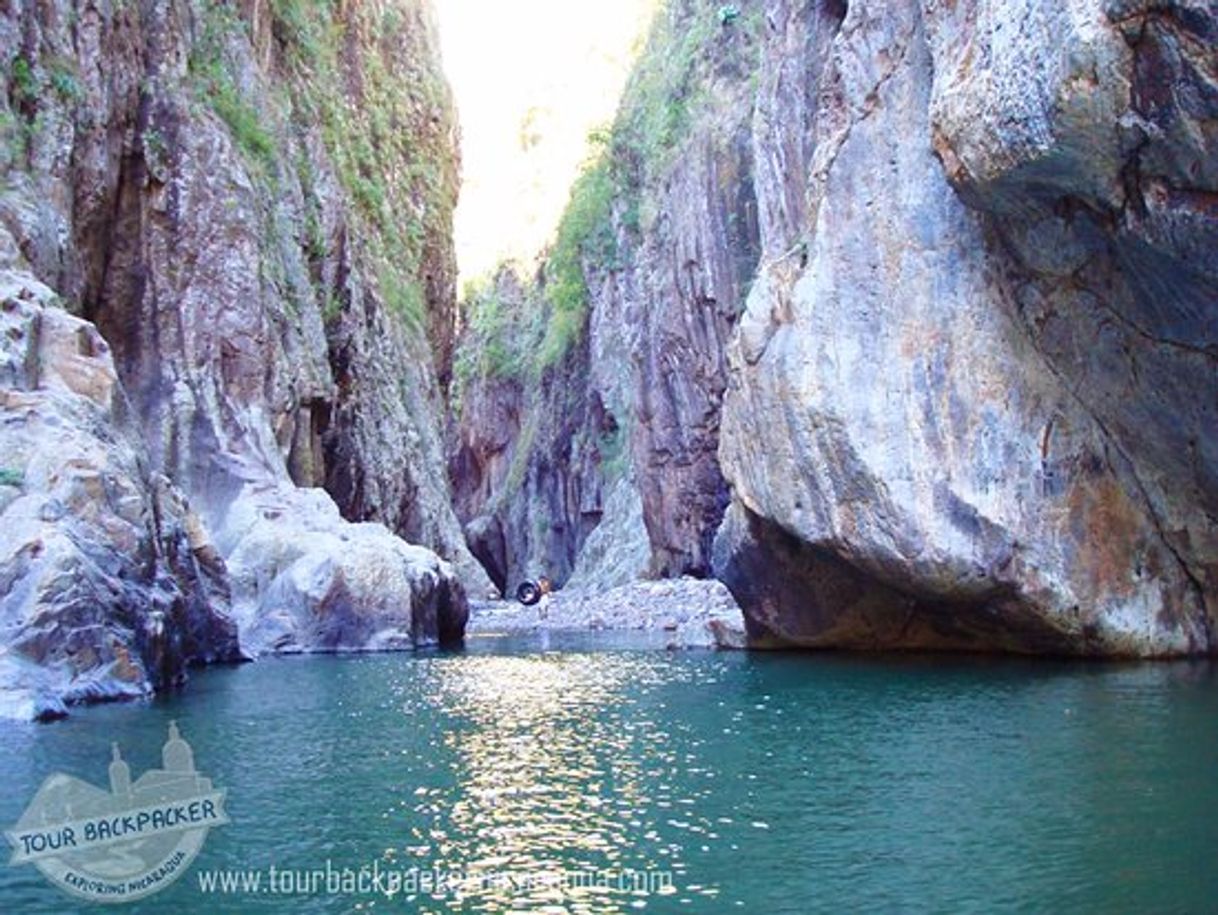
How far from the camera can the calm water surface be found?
277 inches

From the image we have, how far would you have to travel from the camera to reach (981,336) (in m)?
17.9

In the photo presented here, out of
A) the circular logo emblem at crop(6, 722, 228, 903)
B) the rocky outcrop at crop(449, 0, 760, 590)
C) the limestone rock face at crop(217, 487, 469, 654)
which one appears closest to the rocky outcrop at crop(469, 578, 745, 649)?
the rocky outcrop at crop(449, 0, 760, 590)

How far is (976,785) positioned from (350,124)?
3912 centimetres

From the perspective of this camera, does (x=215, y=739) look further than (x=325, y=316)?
No

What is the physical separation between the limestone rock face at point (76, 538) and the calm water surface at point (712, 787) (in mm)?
795

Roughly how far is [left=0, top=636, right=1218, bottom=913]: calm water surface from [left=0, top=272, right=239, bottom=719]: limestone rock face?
795 millimetres

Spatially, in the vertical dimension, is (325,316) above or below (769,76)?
below

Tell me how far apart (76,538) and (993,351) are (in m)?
12.1

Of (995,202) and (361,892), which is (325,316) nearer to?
(995,202)

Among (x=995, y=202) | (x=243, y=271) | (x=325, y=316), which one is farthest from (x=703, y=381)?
(x=995, y=202)

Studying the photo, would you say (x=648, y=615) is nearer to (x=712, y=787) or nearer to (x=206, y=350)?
(x=206, y=350)

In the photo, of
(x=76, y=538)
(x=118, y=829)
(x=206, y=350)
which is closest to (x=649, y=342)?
(x=206, y=350)

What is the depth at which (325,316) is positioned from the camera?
37.0m

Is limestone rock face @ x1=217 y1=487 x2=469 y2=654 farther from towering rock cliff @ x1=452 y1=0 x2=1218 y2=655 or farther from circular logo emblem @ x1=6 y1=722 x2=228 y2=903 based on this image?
circular logo emblem @ x1=6 y1=722 x2=228 y2=903
